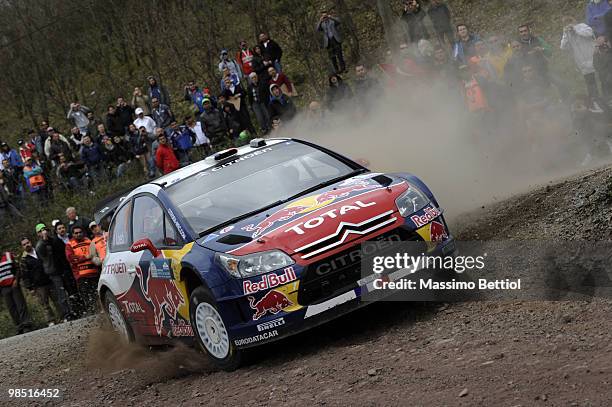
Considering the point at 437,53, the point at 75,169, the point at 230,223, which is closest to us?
the point at 230,223

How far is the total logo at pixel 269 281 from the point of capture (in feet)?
24.9

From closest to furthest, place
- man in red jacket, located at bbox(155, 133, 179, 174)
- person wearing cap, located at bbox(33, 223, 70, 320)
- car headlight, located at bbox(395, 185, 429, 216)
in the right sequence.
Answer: car headlight, located at bbox(395, 185, 429, 216), person wearing cap, located at bbox(33, 223, 70, 320), man in red jacket, located at bbox(155, 133, 179, 174)

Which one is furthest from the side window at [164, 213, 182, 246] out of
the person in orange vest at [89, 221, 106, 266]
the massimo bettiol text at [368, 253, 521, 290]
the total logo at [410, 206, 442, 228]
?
the person in orange vest at [89, 221, 106, 266]

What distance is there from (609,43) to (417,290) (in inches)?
365

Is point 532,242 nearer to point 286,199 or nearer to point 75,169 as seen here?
point 286,199

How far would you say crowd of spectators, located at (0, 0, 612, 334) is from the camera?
1591 centimetres

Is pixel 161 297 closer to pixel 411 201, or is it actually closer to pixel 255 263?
pixel 255 263

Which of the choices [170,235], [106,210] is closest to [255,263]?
[170,235]

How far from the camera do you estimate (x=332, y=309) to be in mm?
7707

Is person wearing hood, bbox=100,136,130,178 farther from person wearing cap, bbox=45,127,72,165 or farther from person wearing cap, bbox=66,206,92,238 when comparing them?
person wearing cap, bbox=66,206,92,238

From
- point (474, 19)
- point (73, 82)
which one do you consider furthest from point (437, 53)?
point (73, 82)

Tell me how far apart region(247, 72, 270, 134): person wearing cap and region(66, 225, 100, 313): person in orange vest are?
526 cm

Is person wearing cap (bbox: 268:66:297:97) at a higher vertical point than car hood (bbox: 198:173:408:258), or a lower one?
higher

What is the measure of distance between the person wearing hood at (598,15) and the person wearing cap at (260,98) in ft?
23.0
